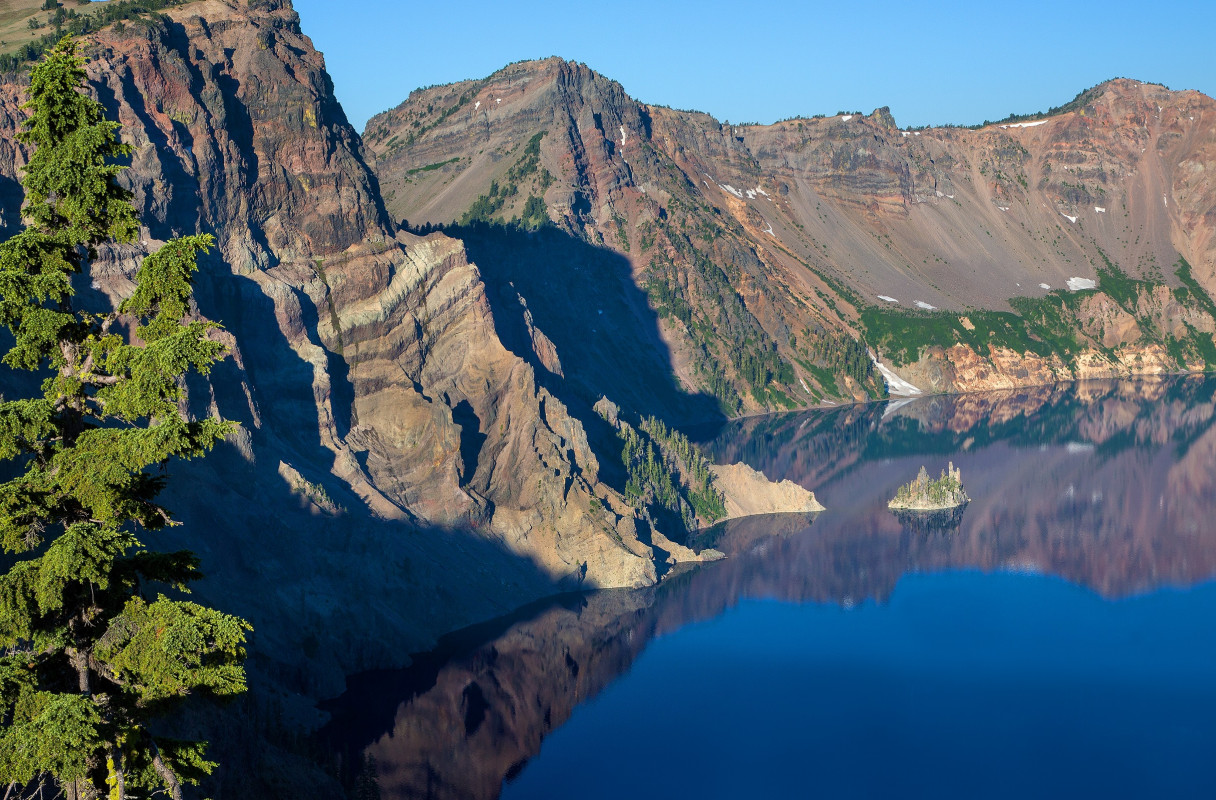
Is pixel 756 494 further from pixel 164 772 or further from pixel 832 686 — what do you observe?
pixel 164 772

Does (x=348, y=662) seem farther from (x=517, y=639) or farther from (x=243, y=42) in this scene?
(x=243, y=42)

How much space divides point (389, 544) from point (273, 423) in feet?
69.2

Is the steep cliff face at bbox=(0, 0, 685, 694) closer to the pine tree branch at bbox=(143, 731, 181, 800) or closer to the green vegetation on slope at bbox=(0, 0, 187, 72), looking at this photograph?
the green vegetation on slope at bbox=(0, 0, 187, 72)

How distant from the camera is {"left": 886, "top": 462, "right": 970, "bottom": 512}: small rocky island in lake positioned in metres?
195

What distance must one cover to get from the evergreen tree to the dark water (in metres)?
70.5

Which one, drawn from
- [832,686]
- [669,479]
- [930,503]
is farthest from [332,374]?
[930,503]

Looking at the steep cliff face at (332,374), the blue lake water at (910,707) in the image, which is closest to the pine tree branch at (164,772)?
the blue lake water at (910,707)

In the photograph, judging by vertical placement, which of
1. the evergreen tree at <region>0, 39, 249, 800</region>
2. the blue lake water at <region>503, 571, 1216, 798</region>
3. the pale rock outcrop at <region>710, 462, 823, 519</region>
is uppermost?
the evergreen tree at <region>0, 39, 249, 800</region>

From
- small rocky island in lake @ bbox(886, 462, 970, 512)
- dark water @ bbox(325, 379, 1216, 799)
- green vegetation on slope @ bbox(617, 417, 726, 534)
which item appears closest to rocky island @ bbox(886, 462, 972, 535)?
small rocky island in lake @ bbox(886, 462, 970, 512)

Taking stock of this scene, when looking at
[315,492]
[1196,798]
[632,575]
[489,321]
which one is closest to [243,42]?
[489,321]

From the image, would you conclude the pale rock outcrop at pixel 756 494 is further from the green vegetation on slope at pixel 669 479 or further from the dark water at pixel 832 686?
the dark water at pixel 832 686

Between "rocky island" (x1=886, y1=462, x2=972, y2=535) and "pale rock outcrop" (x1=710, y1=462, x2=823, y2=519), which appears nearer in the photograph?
"pale rock outcrop" (x1=710, y1=462, x2=823, y2=519)

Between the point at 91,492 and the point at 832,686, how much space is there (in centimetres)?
10100

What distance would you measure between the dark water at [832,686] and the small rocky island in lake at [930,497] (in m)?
24.1
